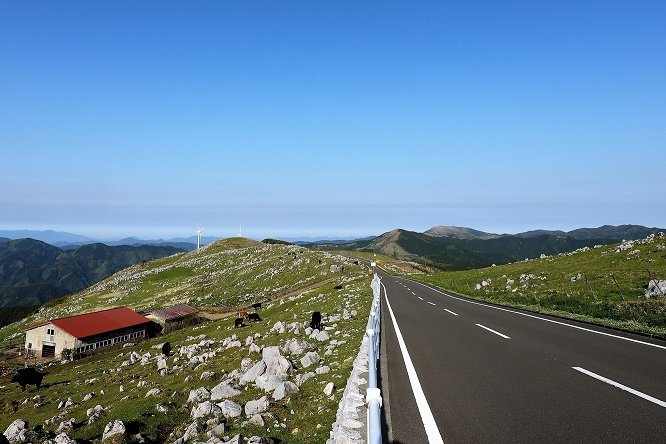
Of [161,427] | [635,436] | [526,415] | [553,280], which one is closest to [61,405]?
[161,427]

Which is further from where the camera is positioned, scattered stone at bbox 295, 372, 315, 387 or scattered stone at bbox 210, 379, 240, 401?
scattered stone at bbox 210, 379, 240, 401

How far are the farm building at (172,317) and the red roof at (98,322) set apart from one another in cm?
210

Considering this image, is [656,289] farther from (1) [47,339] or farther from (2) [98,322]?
(1) [47,339]

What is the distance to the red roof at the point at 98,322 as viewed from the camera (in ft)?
193

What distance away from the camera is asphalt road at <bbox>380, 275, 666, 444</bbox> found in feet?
23.4

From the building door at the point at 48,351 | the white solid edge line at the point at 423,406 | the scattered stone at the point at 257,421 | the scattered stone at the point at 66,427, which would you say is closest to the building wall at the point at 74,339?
the building door at the point at 48,351

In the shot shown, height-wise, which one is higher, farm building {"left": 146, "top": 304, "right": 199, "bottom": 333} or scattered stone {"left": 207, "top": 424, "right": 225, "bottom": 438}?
scattered stone {"left": 207, "top": 424, "right": 225, "bottom": 438}

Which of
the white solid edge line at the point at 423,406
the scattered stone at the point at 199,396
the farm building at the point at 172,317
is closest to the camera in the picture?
the white solid edge line at the point at 423,406

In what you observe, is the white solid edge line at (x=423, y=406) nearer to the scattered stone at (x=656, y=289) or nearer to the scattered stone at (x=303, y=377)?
the scattered stone at (x=303, y=377)

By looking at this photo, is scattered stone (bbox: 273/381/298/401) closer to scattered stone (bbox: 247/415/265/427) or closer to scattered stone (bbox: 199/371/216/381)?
scattered stone (bbox: 247/415/265/427)

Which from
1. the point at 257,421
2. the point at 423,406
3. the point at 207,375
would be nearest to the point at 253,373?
the point at 257,421

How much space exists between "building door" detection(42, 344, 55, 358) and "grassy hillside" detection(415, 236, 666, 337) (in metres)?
61.3

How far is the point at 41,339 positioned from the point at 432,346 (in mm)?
70251

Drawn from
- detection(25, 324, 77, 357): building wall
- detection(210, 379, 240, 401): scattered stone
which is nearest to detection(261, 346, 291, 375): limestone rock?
detection(210, 379, 240, 401): scattered stone
